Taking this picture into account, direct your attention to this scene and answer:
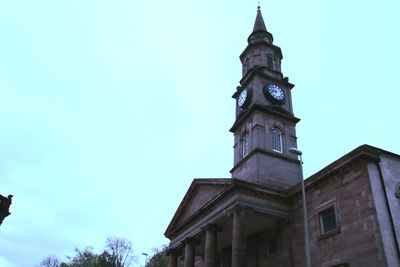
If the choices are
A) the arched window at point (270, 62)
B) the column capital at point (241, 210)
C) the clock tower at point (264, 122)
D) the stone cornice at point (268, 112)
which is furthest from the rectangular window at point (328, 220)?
the arched window at point (270, 62)

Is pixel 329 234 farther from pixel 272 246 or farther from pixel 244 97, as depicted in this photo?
pixel 244 97

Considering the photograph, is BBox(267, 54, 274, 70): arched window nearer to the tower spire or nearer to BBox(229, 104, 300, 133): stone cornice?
the tower spire

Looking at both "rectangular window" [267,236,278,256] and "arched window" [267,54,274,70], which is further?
"arched window" [267,54,274,70]

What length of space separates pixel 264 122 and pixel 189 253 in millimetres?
12542

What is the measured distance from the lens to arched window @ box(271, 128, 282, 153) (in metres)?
34.4

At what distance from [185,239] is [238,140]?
33.2 ft

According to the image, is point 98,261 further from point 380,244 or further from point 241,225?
point 380,244

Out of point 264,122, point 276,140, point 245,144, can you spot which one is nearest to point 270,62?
point 264,122

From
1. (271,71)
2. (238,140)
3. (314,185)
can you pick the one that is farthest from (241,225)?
(271,71)

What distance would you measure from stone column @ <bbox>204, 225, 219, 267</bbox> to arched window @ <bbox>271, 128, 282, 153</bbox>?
9005 millimetres

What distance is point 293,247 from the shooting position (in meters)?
26.4

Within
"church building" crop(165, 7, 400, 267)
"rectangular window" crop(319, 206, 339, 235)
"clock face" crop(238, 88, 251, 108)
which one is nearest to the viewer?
"church building" crop(165, 7, 400, 267)

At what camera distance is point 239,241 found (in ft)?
83.8

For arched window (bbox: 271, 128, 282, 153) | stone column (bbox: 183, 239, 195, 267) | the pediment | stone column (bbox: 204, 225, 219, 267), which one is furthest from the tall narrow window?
stone column (bbox: 183, 239, 195, 267)
